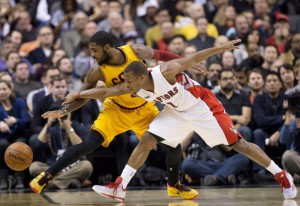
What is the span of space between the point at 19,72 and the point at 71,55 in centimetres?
198

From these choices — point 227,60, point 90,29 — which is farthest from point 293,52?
point 90,29

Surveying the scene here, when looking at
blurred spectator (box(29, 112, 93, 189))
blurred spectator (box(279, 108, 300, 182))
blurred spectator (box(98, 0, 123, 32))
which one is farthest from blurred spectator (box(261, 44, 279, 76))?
blurred spectator (box(29, 112, 93, 189))

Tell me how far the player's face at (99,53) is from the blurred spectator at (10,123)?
3.06 meters

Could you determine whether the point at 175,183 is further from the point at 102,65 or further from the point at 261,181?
the point at 261,181

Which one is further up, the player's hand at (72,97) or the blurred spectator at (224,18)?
the player's hand at (72,97)

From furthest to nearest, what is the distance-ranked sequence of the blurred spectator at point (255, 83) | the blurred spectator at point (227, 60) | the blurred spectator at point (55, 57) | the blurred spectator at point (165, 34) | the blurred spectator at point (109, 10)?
1. the blurred spectator at point (109, 10)
2. the blurred spectator at point (165, 34)
3. the blurred spectator at point (55, 57)
4. the blurred spectator at point (227, 60)
5. the blurred spectator at point (255, 83)

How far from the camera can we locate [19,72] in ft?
41.1

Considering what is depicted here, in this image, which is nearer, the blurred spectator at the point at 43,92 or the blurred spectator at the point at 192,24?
the blurred spectator at the point at 43,92

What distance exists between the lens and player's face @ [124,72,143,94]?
25.2 feet

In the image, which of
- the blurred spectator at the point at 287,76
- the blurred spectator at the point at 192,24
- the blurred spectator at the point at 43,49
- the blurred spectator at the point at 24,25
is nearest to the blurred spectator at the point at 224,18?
the blurred spectator at the point at 192,24

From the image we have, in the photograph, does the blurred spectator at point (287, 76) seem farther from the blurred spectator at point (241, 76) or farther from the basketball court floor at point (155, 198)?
the basketball court floor at point (155, 198)

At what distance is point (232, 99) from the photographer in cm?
1129

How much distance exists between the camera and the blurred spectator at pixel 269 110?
11.1 metres

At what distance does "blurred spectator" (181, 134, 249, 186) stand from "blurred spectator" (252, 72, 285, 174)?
1.50 feet
